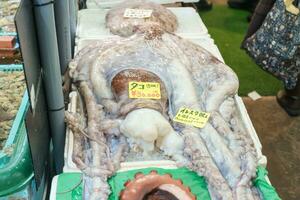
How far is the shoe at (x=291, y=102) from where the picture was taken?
3479mm

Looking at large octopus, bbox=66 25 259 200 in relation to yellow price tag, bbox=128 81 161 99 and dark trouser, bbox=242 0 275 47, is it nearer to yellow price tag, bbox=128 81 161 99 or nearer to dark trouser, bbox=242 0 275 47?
yellow price tag, bbox=128 81 161 99

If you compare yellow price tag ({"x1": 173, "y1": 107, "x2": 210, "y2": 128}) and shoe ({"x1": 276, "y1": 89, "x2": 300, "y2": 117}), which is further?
shoe ({"x1": 276, "y1": 89, "x2": 300, "y2": 117})

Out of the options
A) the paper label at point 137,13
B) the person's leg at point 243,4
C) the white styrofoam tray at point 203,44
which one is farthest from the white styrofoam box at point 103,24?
the person's leg at point 243,4

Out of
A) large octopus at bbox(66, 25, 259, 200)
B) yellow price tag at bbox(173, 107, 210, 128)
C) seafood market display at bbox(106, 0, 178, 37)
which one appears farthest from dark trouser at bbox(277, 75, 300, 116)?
yellow price tag at bbox(173, 107, 210, 128)

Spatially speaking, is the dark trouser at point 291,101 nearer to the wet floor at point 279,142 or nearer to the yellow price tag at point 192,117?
the wet floor at point 279,142

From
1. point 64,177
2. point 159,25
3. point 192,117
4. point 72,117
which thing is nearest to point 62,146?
point 72,117

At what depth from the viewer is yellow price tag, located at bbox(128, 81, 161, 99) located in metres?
1.99

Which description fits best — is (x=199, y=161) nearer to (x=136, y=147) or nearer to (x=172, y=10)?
(x=136, y=147)

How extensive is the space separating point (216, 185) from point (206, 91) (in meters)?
0.62

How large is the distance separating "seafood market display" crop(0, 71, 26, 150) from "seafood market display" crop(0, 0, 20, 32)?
0.45 metres

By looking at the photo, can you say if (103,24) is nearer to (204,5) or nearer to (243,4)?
(204,5)

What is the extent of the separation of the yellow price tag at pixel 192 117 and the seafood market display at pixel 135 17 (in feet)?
2.82

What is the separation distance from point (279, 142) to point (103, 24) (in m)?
1.64

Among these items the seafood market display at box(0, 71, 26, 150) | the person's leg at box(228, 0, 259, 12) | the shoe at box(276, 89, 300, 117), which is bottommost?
the shoe at box(276, 89, 300, 117)
